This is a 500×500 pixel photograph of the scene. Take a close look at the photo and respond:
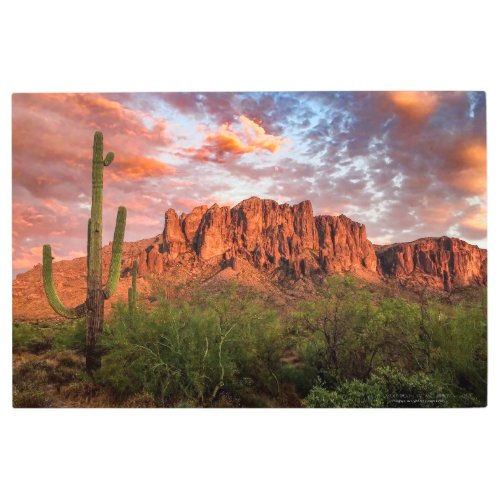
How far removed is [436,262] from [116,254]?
6.33m

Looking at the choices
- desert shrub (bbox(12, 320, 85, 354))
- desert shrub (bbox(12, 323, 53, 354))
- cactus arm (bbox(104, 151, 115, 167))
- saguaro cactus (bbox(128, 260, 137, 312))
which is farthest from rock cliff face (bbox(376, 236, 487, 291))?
desert shrub (bbox(12, 323, 53, 354))

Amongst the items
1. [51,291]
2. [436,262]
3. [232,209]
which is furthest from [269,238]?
[51,291]

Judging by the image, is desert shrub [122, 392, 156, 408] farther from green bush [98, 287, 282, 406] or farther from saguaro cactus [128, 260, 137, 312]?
saguaro cactus [128, 260, 137, 312]

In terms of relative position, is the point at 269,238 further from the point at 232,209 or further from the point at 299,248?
the point at 232,209

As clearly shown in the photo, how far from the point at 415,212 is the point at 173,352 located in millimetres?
5301

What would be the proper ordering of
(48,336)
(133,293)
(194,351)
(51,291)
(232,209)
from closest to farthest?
(194,351), (51,291), (48,336), (133,293), (232,209)

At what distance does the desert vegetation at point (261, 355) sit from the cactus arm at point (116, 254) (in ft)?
1.19

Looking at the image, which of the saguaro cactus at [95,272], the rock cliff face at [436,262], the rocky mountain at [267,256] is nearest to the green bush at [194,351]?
the saguaro cactus at [95,272]

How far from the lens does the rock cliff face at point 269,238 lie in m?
9.23

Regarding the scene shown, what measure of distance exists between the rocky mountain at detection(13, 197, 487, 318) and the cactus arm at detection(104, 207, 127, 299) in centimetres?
30

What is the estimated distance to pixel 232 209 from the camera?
889 cm

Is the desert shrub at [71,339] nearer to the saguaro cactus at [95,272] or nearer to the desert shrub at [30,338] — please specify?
the desert shrub at [30,338]

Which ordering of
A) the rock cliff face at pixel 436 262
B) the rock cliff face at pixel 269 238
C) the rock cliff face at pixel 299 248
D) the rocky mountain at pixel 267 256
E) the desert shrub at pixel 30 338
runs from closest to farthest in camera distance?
1. the desert shrub at pixel 30 338
2. the rock cliff face at pixel 436 262
3. the rocky mountain at pixel 267 256
4. the rock cliff face at pixel 299 248
5. the rock cliff face at pixel 269 238

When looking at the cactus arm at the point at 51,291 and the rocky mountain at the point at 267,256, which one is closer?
the cactus arm at the point at 51,291
